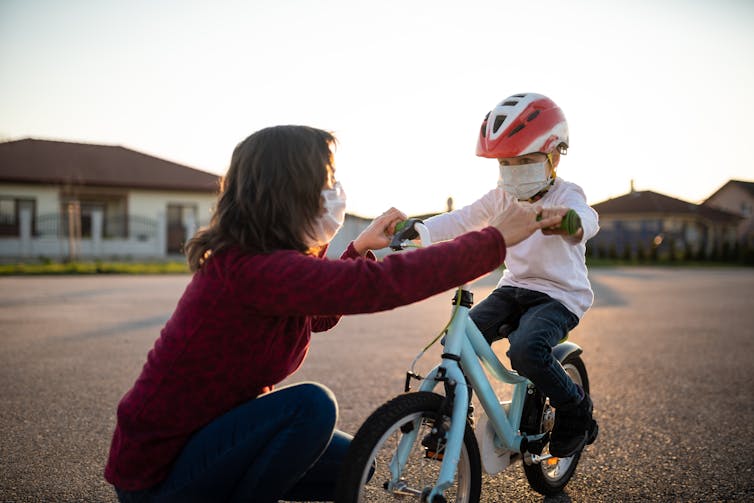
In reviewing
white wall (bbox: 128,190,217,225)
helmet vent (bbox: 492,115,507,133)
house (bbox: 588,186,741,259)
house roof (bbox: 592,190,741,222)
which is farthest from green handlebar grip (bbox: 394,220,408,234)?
house roof (bbox: 592,190,741,222)

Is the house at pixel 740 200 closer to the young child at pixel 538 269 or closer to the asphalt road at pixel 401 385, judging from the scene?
the asphalt road at pixel 401 385

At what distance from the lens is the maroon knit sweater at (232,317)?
6.08 ft

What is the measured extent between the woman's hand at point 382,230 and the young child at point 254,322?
515mm

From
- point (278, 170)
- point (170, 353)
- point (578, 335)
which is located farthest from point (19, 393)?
point (578, 335)

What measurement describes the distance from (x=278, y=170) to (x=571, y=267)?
1.57 m

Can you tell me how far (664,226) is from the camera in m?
49.6

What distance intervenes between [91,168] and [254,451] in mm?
34457

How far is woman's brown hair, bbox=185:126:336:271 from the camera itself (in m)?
1.92

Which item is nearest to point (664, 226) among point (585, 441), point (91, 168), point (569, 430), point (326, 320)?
point (91, 168)

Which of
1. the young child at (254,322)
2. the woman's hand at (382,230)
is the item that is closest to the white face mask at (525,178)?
the woman's hand at (382,230)

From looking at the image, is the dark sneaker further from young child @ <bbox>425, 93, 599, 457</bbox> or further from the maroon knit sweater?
the maroon knit sweater

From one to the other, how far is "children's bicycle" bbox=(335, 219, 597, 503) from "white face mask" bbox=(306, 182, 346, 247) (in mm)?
287

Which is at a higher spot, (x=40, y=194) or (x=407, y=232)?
(x=40, y=194)

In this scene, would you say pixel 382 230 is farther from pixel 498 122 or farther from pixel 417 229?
pixel 498 122
